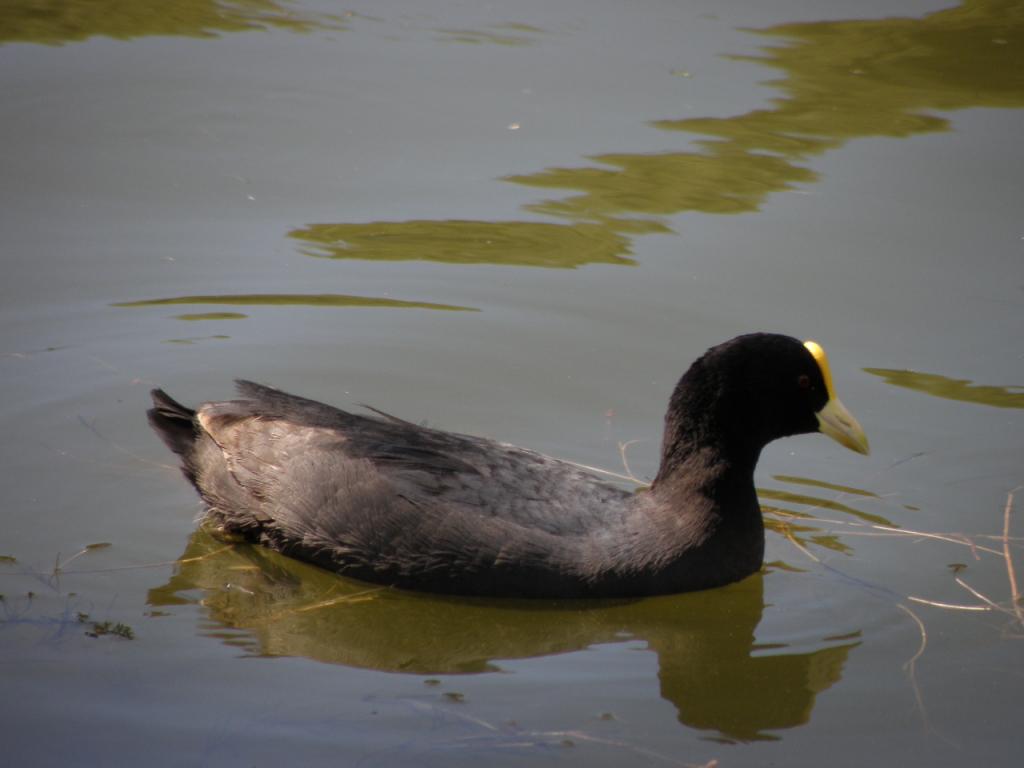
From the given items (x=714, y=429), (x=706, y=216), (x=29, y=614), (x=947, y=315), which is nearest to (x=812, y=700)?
(x=714, y=429)

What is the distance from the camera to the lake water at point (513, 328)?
5176mm

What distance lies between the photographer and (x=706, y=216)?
9.78 metres

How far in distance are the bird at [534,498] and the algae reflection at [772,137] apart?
3.09 m

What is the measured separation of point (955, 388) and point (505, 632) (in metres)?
3.43

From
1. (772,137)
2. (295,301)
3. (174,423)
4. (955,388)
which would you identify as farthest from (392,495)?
(772,137)

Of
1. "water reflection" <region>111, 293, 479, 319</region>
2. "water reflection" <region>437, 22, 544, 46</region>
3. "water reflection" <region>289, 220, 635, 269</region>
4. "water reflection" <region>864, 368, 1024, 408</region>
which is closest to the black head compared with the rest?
"water reflection" <region>864, 368, 1024, 408</region>

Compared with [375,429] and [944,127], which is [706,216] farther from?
[375,429]

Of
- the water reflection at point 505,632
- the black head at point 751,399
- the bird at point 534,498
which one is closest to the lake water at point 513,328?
the water reflection at point 505,632

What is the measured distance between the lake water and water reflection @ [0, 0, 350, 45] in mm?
48

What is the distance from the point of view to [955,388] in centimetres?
780

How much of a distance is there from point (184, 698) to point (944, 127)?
320 inches

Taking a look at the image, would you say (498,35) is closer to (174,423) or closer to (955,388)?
(955,388)

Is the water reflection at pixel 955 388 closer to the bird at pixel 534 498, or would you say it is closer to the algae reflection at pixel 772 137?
the bird at pixel 534 498

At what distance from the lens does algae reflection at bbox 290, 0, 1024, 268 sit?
30.6 ft
